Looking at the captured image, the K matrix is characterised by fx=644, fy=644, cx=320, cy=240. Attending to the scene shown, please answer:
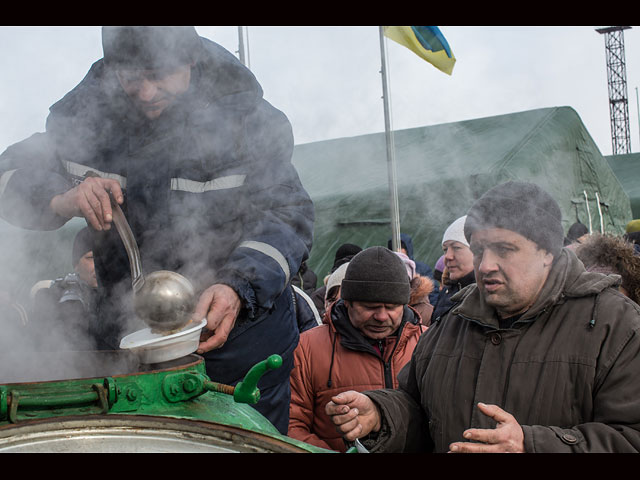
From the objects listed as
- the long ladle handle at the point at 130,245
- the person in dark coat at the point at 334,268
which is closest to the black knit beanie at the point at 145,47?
the long ladle handle at the point at 130,245

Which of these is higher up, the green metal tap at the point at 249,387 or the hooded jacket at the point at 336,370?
the green metal tap at the point at 249,387

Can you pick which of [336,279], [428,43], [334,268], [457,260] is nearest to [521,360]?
[457,260]

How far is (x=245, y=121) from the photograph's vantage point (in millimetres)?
1756

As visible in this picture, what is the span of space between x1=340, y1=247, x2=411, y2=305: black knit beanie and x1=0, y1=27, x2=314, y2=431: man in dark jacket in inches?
35.9

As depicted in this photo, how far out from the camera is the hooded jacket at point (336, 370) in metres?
2.60

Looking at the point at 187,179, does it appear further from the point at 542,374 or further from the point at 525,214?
the point at 542,374

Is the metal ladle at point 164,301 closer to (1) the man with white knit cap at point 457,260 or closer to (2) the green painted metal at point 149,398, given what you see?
(2) the green painted metal at point 149,398

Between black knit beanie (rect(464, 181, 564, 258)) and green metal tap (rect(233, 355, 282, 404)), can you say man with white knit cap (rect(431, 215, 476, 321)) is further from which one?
green metal tap (rect(233, 355, 282, 404))

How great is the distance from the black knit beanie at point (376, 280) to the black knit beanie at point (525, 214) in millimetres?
861

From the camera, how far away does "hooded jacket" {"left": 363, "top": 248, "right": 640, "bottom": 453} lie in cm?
152

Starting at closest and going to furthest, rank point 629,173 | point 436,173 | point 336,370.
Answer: point 336,370
point 436,173
point 629,173

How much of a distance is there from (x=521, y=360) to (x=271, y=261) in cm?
70

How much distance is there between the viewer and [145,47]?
138 cm

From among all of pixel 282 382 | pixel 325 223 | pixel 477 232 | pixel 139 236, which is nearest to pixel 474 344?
pixel 477 232
